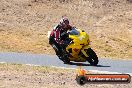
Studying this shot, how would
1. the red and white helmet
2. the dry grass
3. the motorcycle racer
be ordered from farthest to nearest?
the dry grass
the motorcycle racer
the red and white helmet

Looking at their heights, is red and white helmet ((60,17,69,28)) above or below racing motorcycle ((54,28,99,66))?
above

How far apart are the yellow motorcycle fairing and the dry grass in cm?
499

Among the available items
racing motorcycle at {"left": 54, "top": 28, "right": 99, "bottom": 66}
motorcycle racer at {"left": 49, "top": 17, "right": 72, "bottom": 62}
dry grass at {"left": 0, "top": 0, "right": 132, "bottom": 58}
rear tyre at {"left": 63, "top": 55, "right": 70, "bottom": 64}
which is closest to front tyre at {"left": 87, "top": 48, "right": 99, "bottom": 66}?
racing motorcycle at {"left": 54, "top": 28, "right": 99, "bottom": 66}

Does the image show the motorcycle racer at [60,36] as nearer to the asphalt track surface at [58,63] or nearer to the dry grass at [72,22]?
the asphalt track surface at [58,63]

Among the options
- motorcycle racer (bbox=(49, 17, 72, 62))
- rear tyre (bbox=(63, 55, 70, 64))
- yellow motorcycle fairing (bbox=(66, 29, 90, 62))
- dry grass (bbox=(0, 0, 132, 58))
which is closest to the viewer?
yellow motorcycle fairing (bbox=(66, 29, 90, 62))

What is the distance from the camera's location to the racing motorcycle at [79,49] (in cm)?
1680

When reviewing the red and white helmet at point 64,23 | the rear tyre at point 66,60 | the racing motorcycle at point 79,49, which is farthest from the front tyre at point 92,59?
the red and white helmet at point 64,23

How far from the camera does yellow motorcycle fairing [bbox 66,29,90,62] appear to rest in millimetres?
16812

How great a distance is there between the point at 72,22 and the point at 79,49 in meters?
12.2

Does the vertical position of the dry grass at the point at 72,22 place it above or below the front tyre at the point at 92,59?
below

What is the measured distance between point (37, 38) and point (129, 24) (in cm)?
724

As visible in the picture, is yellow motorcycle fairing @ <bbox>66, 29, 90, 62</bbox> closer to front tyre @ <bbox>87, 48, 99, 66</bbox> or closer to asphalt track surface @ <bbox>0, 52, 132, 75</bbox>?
front tyre @ <bbox>87, 48, 99, 66</bbox>

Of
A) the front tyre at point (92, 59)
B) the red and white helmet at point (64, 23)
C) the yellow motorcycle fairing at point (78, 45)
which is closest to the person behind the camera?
the front tyre at point (92, 59)

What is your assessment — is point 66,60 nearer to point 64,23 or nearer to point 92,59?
point 92,59
